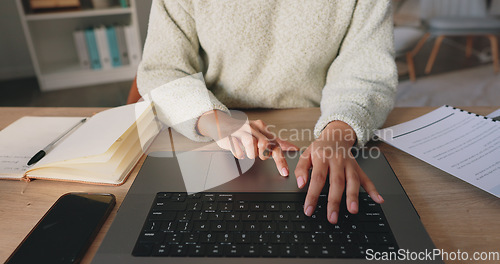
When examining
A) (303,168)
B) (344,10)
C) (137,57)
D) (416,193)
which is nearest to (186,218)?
(303,168)

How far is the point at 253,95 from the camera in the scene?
0.81 metres

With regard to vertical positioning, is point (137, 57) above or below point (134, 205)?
below

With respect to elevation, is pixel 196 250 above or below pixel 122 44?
above

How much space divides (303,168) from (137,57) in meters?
2.35

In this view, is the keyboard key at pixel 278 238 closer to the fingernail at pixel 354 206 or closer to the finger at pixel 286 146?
the fingernail at pixel 354 206

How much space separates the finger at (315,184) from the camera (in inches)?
17.3

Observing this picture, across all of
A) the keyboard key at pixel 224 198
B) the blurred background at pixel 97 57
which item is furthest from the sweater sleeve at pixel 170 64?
the blurred background at pixel 97 57

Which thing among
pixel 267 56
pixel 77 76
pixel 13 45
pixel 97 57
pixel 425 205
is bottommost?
pixel 77 76

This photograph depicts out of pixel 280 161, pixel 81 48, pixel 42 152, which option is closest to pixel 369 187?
pixel 280 161

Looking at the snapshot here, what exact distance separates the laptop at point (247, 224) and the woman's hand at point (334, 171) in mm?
11

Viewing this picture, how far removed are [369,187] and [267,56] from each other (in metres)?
0.42

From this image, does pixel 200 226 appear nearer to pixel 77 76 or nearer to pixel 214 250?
pixel 214 250

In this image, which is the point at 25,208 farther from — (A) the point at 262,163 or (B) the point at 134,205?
(A) the point at 262,163

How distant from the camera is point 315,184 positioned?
47 cm
